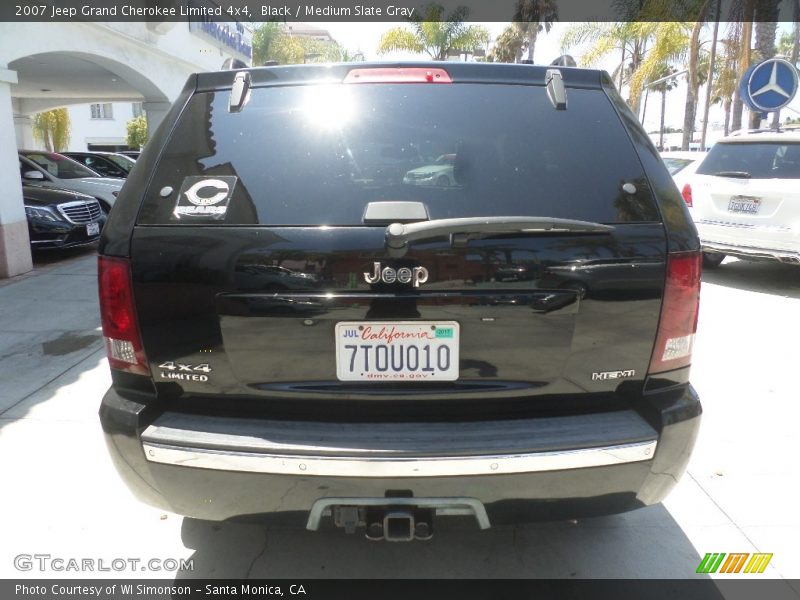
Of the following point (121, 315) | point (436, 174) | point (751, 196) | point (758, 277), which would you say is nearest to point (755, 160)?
point (751, 196)

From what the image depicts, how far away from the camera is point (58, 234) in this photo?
9008 mm

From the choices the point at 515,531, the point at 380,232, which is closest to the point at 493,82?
the point at 380,232

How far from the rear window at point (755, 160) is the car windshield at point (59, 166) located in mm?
10482

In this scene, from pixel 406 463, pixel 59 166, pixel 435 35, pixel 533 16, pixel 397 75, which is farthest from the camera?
pixel 533 16

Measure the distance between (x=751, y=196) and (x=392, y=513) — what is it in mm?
6468

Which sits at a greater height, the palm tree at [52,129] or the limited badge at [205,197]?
the palm tree at [52,129]

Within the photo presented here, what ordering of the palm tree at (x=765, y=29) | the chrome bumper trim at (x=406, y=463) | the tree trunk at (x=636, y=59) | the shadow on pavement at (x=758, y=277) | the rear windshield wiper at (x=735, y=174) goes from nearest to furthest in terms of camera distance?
the chrome bumper trim at (x=406, y=463), the rear windshield wiper at (x=735, y=174), the shadow on pavement at (x=758, y=277), the palm tree at (x=765, y=29), the tree trunk at (x=636, y=59)

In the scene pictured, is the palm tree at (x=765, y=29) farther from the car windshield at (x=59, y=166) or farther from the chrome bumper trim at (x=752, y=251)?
the car windshield at (x=59, y=166)

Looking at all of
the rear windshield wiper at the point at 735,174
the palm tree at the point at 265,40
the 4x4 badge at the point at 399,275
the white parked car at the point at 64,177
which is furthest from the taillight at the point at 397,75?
the palm tree at the point at 265,40

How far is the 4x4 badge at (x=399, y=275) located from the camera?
192 cm

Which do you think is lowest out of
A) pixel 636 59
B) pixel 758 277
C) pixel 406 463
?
pixel 758 277

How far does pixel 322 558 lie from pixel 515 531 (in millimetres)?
838

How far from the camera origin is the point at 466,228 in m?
1.90

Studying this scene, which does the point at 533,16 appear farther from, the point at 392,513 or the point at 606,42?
the point at 392,513
